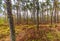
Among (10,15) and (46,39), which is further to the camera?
(46,39)

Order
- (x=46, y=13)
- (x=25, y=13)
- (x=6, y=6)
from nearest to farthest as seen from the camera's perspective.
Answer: (x=6, y=6) < (x=46, y=13) < (x=25, y=13)

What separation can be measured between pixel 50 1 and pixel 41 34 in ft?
28.1

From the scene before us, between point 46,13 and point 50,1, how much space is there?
2537 mm

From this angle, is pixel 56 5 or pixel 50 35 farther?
pixel 56 5

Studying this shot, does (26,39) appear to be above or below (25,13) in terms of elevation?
below

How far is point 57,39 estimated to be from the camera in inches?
590

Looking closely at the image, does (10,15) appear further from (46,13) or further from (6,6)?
(46,13)

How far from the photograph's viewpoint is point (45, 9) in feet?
Answer: 75.9

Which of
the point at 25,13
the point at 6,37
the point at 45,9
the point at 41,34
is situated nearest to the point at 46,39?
the point at 41,34

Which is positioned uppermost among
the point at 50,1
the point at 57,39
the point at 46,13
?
the point at 50,1

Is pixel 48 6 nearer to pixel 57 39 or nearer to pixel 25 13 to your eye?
pixel 25 13

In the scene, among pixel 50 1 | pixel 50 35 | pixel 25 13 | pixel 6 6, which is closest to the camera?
pixel 6 6

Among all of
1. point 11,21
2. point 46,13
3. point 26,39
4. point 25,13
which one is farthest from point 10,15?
point 25,13

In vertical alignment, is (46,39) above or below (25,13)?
below
